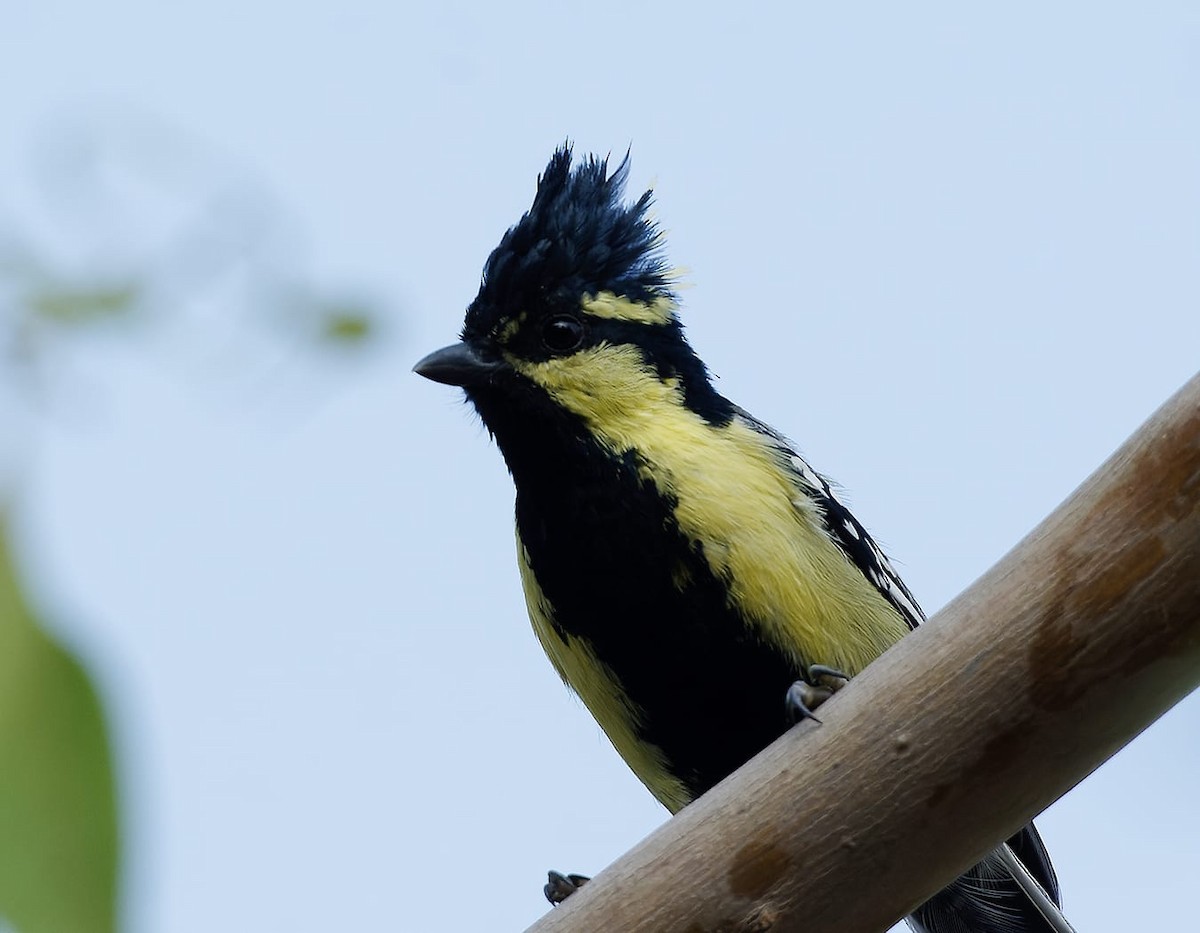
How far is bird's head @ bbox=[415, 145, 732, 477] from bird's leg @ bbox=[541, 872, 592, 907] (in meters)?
1.28

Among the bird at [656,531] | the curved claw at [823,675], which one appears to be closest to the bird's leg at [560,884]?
the bird at [656,531]

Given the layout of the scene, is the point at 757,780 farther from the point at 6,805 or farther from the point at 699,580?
the point at 6,805

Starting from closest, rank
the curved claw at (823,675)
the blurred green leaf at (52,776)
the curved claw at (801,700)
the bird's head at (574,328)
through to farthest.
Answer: the blurred green leaf at (52,776) < the curved claw at (801,700) < the curved claw at (823,675) < the bird's head at (574,328)

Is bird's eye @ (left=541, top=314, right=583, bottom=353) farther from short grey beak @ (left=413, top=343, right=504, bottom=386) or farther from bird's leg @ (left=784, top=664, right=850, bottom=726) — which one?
bird's leg @ (left=784, top=664, right=850, bottom=726)

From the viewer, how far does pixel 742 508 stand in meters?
4.13

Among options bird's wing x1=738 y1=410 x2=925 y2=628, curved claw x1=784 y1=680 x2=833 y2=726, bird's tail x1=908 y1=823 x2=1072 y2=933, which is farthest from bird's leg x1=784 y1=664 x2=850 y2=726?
bird's tail x1=908 y1=823 x2=1072 y2=933

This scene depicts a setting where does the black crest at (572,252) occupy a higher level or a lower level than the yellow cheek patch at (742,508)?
higher

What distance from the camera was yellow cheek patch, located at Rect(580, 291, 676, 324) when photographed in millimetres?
4555

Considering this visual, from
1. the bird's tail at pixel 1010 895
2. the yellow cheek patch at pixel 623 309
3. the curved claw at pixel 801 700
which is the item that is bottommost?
the bird's tail at pixel 1010 895

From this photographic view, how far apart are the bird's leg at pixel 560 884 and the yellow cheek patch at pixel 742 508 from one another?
0.88 m

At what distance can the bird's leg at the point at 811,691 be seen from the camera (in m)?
3.29

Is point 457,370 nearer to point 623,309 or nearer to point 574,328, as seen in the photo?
point 574,328

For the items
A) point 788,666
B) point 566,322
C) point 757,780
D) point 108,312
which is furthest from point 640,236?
point 108,312

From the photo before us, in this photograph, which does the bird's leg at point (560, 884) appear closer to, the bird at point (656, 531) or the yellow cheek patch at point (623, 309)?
the bird at point (656, 531)
